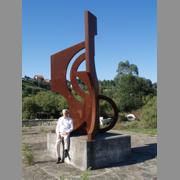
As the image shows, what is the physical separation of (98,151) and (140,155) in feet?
5.95

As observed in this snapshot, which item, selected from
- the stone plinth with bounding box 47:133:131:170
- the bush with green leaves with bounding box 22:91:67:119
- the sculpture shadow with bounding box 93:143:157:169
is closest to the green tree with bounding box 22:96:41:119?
the bush with green leaves with bounding box 22:91:67:119

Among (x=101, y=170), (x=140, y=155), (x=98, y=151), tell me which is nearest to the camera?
(x=101, y=170)

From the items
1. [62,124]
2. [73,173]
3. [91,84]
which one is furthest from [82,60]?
[73,173]

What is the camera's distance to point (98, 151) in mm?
7012

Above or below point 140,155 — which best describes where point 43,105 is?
above

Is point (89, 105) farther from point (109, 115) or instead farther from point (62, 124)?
point (109, 115)

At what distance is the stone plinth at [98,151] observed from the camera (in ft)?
22.4

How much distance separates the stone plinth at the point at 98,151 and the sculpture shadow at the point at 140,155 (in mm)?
161

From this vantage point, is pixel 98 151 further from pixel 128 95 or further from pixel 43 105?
pixel 128 95

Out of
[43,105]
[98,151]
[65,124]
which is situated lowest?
[98,151]

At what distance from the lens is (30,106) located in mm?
23766

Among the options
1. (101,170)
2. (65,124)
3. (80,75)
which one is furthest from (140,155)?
(80,75)

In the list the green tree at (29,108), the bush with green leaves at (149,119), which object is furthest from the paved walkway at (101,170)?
the green tree at (29,108)

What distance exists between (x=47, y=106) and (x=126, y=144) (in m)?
17.5
